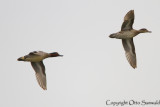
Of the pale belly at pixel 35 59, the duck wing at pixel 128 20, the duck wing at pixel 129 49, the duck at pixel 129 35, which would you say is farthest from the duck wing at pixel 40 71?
the duck wing at pixel 128 20

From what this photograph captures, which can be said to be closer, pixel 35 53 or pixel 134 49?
pixel 35 53

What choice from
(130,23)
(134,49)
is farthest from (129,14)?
(134,49)

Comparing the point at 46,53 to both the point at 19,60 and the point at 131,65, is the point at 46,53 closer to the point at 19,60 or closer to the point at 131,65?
the point at 19,60

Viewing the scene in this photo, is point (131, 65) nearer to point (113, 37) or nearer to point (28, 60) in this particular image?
point (113, 37)

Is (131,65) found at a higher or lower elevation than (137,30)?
lower

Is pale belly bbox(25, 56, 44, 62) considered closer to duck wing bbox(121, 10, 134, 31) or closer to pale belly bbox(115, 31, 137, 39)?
pale belly bbox(115, 31, 137, 39)

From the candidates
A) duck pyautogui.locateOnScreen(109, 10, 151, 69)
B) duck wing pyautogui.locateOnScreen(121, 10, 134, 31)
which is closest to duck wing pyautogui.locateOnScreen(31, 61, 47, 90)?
duck pyautogui.locateOnScreen(109, 10, 151, 69)
